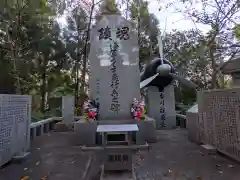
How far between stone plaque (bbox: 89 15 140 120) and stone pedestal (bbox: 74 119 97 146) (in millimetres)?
543

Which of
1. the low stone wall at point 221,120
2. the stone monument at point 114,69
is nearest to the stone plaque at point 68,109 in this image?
the stone monument at point 114,69

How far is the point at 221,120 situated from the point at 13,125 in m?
4.41

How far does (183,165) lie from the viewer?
481 cm

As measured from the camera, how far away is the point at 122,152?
4.05 m

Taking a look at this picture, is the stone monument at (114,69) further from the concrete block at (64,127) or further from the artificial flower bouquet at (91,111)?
the concrete block at (64,127)

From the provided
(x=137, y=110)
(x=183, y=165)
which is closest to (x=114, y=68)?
(x=137, y=110)

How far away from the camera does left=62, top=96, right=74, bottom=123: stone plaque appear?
1090cm

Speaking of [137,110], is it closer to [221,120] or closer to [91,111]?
[91,111]

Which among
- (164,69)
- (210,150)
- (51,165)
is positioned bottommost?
(51,165)

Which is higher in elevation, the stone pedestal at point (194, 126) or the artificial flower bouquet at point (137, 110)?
the artificial flower bouquet at point (137, 110)

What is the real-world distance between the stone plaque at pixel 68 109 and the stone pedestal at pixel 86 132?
12.5 ft

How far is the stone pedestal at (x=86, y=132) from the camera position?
23.3 ft

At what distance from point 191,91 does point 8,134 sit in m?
12.7

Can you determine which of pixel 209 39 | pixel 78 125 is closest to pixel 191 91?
pixel 209 39
